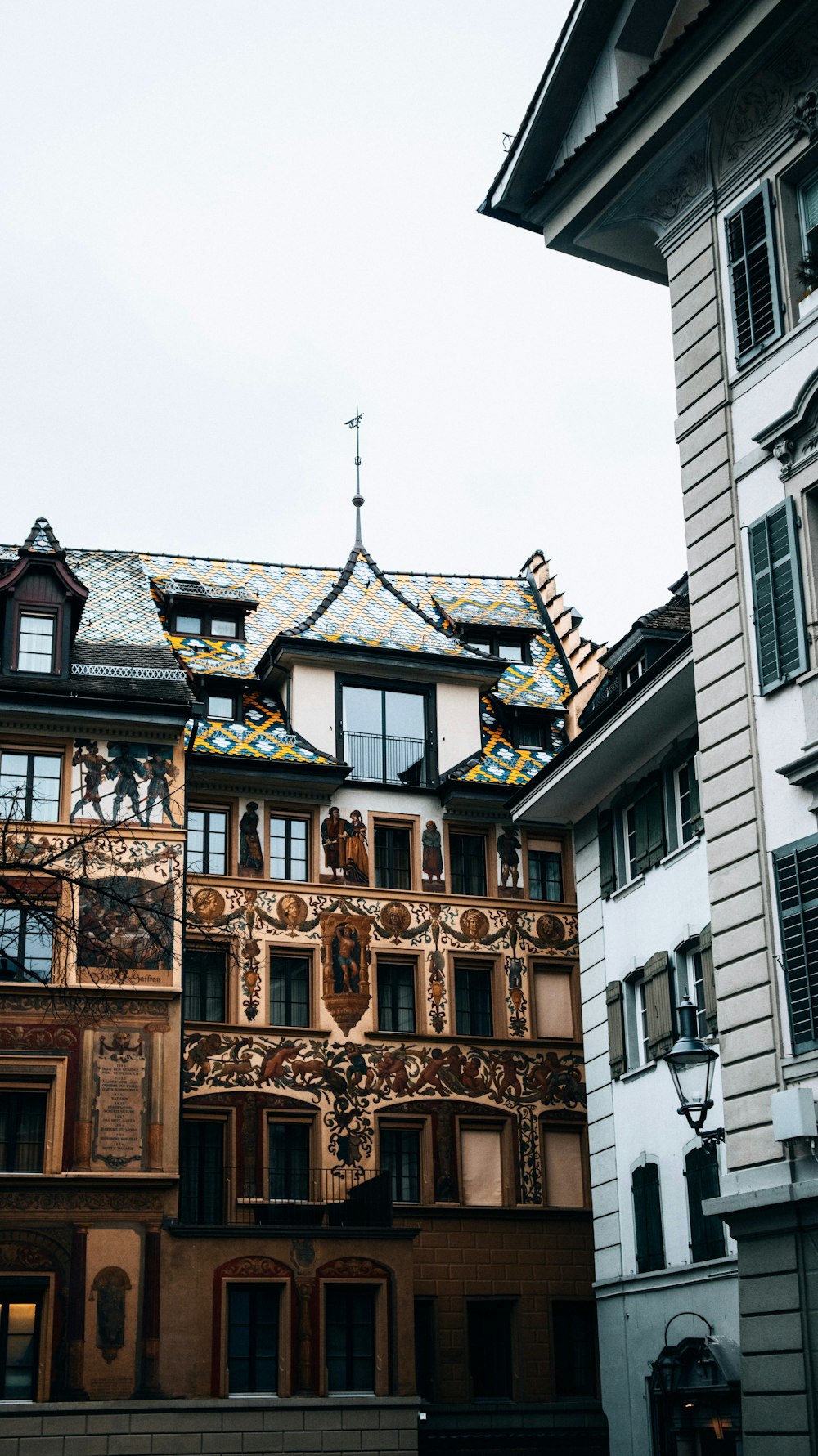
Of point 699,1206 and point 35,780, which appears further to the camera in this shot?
point 35,780

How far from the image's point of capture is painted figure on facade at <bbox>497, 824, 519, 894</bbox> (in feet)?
127

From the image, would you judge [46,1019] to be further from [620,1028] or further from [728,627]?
[728,627]

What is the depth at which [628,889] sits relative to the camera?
3072cm

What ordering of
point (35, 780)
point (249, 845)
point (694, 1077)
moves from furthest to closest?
point (249, 845) < point (35, 780) < point (694, 1077)

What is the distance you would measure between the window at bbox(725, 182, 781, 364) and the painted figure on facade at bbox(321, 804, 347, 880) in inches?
792

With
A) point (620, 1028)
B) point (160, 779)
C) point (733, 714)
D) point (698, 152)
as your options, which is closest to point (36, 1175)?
point (160, 779)

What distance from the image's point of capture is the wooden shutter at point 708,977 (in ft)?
86.9

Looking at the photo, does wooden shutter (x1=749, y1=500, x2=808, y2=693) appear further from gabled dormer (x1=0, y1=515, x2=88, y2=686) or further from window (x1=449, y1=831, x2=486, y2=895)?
window (x1=449, y1=831, x2=486, y2=895)

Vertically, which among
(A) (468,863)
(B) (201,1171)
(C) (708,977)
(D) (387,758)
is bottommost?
(B) (201,1171)

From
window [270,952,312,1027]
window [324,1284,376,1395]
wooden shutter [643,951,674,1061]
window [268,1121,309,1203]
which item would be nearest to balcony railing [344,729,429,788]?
window [270,952,312,1027]

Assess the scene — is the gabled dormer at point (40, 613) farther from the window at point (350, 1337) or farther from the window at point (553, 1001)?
the window at point (350, 1337)

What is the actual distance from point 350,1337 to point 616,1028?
6.95m

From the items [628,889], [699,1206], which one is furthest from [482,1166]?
[699,1206]

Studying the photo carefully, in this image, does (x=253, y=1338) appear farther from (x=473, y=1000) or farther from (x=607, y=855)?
(x=607, y=855)
